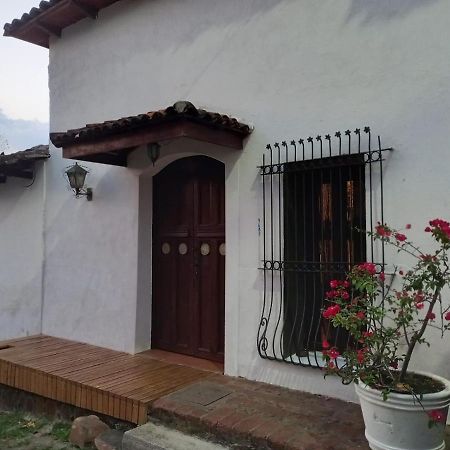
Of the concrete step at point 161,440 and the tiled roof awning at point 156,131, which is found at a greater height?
the tiled roof awning at point 156,131

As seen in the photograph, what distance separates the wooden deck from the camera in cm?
423

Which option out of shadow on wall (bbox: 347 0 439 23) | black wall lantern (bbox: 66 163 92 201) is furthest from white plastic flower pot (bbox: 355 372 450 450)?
black wall lantern (bbox: 66 163 92 201)

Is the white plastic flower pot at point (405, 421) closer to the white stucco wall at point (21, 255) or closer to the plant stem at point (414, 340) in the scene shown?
the plant stem at point (414, 340)

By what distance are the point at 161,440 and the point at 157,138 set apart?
8.86 ft

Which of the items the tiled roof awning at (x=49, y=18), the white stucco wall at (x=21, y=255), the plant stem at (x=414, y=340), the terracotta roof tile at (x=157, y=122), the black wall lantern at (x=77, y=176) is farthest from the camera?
the white stucco wall at (x=21, y=255)

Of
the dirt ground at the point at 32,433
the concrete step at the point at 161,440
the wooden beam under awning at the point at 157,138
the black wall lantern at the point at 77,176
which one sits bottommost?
the dirt ground at the point at 32,433

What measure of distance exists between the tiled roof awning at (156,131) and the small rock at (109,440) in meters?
2.77

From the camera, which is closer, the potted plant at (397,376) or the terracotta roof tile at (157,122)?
the potted plant at (397,376)

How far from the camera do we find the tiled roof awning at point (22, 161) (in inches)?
264

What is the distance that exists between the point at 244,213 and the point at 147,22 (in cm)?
297

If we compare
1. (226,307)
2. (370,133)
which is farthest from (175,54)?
(226,307)

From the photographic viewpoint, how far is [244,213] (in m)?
4.78

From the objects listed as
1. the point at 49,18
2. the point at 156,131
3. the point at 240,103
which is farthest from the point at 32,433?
the point at 49,18

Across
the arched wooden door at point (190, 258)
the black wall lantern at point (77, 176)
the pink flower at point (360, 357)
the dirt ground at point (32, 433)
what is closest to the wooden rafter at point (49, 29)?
the black wall lantern at point (77, 176)
